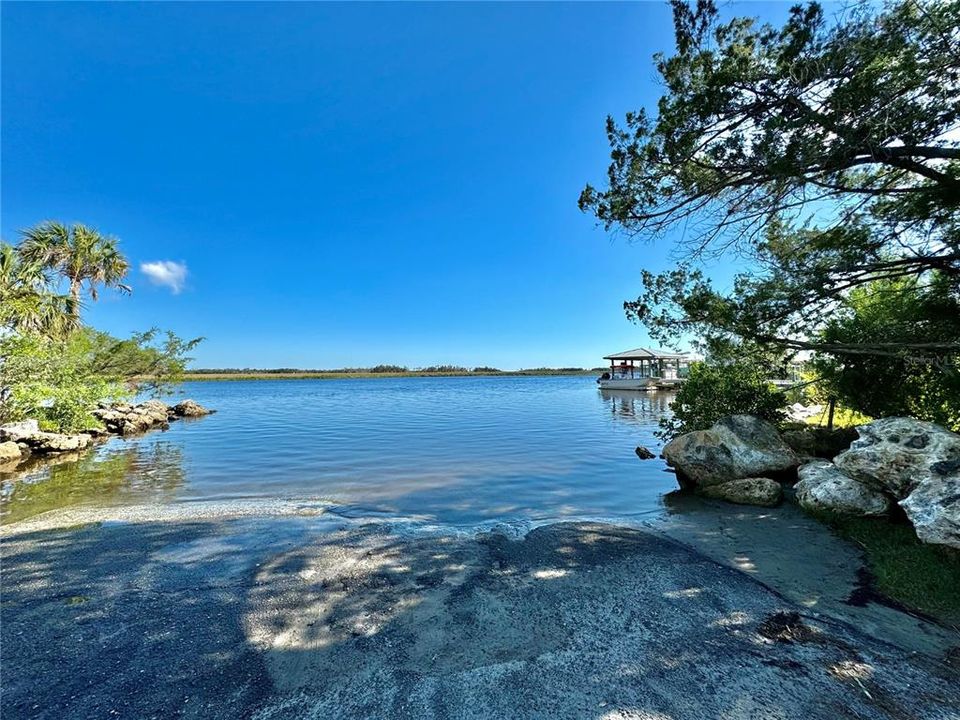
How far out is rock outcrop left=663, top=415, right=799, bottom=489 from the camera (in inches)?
315

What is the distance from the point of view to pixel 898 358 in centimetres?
640

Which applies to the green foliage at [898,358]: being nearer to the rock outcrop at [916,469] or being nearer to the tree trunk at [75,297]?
the rock outcrop at [916,469]

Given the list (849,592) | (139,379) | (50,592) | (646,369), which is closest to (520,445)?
(849,592)

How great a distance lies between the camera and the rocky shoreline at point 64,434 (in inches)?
463

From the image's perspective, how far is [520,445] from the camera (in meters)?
14.5

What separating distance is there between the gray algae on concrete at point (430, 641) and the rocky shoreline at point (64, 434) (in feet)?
31.6

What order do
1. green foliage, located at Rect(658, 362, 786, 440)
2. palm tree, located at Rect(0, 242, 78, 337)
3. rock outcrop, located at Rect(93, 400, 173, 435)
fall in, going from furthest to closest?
rock outcrop, located at Rect(93, 400, 173, 435) < palm tree, located at Rect(0, 242, 78, 337) < green foliage, located at Rect(658, 362, 786, 440)

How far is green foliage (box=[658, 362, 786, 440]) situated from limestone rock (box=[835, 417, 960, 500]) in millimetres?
3560

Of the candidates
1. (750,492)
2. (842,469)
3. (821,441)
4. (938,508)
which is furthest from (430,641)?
(821,441)

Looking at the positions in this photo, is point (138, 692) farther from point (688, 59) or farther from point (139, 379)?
point (139, 379)

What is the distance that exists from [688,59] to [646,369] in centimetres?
4746

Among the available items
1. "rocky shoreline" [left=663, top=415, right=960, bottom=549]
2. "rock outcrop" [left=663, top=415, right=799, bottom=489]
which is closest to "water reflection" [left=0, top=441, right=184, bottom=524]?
"rock outcrop" [left=663, top=415, right=799, bottom=489]

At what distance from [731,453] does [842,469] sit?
204cm

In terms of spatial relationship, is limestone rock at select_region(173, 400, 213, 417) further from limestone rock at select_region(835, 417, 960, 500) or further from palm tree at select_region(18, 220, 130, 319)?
limestone rock at select_region(835, 417, 960, 500)
